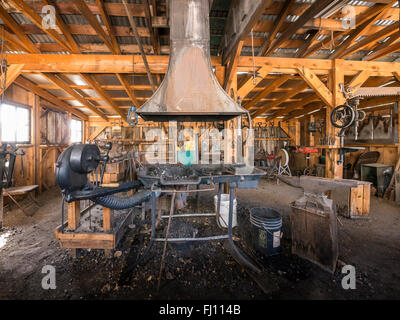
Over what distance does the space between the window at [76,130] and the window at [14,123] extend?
245 cm

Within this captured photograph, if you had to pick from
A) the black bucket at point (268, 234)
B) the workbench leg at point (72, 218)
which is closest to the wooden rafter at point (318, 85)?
the black bucket at point (268, 234)

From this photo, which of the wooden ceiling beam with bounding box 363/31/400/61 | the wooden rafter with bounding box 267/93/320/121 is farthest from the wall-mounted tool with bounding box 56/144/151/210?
the wooden rafter with bounding box 267/93/320/121

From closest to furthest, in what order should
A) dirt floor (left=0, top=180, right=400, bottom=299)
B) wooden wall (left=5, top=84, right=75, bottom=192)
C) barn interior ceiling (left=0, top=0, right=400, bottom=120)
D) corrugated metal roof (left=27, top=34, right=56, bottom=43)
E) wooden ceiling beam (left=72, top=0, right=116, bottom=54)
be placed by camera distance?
dirt floor (left=0, top=180, right=400, bottom=299), wooden ceiling beam (left=72, top=0, right=116, bottom=54), barn interior ceiling (left=0, top=0, right=400, bottom=120), corrugated metal roof (left=27, top=34, right=56, bottom=43), wooden wall (left=5, top=84, right=75, bottom=192)

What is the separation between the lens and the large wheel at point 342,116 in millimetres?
3003

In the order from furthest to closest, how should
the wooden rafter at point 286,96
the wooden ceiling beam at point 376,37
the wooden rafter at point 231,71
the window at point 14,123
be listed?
the wooden rafter at point 286,96, the window at point 14,123, the wooden rafter at point 231,71, the wooden ceiling beam at point 376,37

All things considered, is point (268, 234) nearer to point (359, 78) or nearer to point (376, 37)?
point (359, 78)

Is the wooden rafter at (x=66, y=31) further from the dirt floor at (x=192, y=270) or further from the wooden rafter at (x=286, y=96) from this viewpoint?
the wooden rafter at (x=286, y=96)

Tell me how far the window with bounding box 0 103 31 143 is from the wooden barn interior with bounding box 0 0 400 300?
0.10 feet

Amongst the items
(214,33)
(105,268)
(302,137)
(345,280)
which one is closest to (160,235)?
(105,268)

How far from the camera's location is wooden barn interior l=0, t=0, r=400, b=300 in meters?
1.82

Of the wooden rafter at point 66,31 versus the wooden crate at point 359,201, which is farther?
the wooden crate at point 359,201

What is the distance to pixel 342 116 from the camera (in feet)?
10.4

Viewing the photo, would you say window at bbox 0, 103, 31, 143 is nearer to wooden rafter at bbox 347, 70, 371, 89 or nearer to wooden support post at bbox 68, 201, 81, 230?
wooden support post at bbox 68, 201, 81, 230
